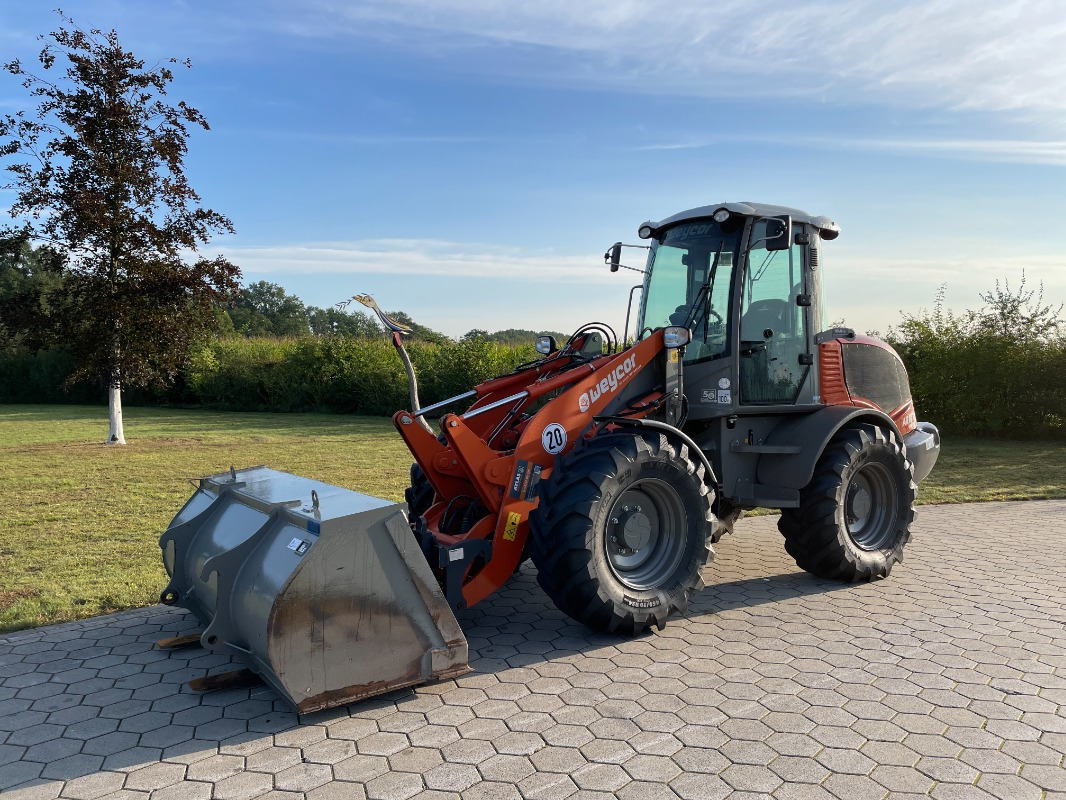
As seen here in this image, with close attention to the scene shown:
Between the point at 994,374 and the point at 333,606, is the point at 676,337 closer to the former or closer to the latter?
the point at 333,606

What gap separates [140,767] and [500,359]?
1978cm

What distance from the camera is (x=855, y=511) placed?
6.50m

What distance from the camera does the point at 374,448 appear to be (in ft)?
54.7

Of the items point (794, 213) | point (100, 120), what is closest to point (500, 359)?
point (100, 120)

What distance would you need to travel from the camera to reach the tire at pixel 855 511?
19.8 feet

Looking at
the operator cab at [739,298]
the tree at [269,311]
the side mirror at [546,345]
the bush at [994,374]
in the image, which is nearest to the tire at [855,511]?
the operator cab at [739,298]

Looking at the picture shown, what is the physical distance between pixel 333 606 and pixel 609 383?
2.48 meters

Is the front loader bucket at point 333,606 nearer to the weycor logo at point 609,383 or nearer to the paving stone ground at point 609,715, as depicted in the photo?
the paving stone ground at point 609,715

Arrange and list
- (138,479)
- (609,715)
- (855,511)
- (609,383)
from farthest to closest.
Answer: (138,479) < (855,511) < (609,383) < (609,715)

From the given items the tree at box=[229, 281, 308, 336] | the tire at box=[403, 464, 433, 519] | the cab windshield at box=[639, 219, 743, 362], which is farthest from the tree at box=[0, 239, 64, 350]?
the tree at box=[229, 281, 308, 336]

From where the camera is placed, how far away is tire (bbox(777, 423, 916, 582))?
6035mm

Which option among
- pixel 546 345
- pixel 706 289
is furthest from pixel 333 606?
pixel 706 289

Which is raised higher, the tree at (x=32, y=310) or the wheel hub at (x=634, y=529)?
A: the tree at (x=32, y=310)

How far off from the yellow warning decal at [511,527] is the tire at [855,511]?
98.1 inches
